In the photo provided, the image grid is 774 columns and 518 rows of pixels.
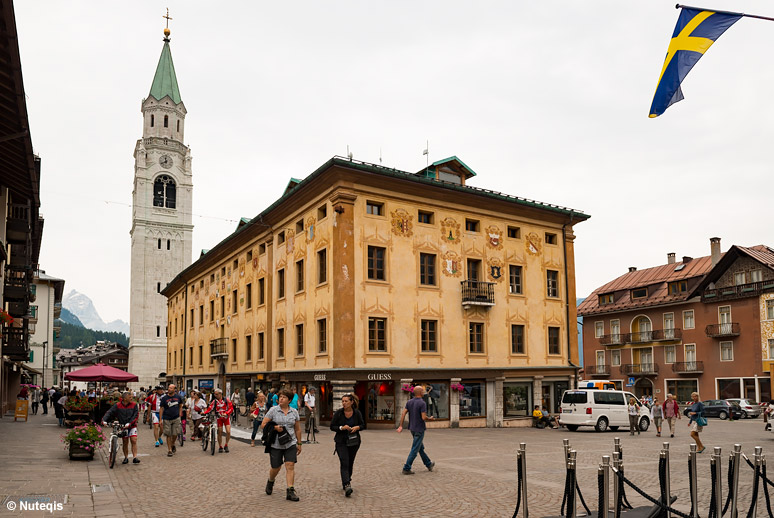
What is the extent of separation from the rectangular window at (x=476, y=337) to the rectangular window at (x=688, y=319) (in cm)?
2991

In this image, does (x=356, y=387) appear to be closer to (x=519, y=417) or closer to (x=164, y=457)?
(x=519, y=417)

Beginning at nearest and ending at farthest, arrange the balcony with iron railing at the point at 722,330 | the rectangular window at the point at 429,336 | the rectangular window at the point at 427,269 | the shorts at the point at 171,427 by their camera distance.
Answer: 1. the shorts at the point at 171,427
2. the rectangular window at the point at 429,336
3. the rectangular window at the point at 427,269
4. the balcony with iron railing at the point at 722,330

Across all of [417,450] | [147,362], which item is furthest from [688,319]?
[147,362]

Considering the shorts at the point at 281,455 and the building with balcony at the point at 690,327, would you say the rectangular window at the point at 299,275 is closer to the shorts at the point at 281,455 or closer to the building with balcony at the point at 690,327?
the shorts at the point at 281,455

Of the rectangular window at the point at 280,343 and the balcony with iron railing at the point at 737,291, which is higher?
the balcony with iron railing at the point at 737,291

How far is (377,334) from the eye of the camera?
101 ft

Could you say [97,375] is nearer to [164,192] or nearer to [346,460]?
[346,460]

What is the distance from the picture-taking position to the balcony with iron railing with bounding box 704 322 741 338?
171 ft

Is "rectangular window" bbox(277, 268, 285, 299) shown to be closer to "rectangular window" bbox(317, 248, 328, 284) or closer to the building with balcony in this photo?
"rectangular window" bbox(317, 248, 328, 284)

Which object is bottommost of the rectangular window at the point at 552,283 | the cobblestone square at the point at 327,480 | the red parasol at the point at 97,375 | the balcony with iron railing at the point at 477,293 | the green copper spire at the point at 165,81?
the cobblestone square at the point at 327,480

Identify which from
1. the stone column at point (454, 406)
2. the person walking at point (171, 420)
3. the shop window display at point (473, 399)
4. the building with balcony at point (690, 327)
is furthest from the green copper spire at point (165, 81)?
the person walking at point (171, 420)

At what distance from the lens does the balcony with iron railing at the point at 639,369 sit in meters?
58.8

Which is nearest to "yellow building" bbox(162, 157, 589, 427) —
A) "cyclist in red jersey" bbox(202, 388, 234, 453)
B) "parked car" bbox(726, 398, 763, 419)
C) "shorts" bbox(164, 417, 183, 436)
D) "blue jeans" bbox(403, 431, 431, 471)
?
"cyclist in red jersey" bbox(202, 388, 234, 453)

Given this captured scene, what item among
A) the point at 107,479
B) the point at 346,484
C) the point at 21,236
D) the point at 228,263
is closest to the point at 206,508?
the point at 346,484
